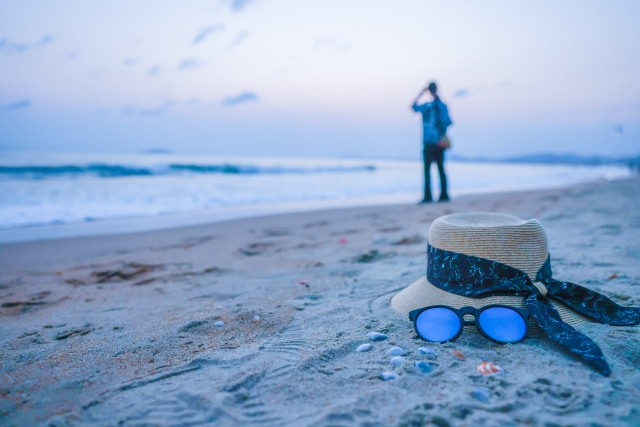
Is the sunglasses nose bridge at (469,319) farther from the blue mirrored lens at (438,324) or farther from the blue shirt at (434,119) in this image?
the blue shirt at (434,119)

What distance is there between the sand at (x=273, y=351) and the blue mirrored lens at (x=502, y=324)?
0.15 ft

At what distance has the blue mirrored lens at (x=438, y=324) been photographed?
1.93m

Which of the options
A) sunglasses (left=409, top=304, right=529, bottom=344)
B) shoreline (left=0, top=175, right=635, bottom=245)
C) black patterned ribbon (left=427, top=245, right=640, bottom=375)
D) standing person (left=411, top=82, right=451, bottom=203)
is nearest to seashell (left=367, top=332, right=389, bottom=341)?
sunglasses (left=409, top=304, right=529, bottom=344)

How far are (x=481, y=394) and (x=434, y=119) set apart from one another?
23.1 ft

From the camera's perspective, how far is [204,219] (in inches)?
285

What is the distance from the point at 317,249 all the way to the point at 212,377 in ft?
10.1

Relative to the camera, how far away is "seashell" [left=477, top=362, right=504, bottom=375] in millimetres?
1628

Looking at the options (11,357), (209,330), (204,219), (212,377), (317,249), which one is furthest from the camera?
(204,219)

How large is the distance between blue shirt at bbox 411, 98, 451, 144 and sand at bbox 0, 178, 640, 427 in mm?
A: 4079

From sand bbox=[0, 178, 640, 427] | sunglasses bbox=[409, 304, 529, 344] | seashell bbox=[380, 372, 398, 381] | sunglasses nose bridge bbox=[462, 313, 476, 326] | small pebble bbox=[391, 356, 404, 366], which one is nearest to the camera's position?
sand bbox=[0, 178, 640, 427]

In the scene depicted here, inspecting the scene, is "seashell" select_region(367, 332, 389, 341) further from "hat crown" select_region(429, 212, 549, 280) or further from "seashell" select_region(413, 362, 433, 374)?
"hat crown" select_region(429, 212, 549, 280)

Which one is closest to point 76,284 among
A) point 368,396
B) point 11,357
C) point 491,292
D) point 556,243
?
point 11,357

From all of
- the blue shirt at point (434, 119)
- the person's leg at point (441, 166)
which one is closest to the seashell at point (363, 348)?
the blue shirt at point (434, 119)

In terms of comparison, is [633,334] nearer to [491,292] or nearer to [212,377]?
[491,292]
